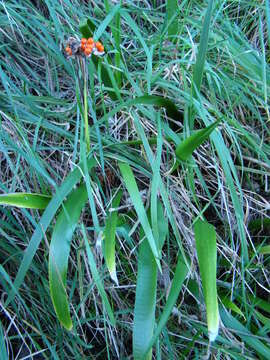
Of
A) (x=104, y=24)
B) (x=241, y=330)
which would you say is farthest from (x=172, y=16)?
(x=241, y=330)

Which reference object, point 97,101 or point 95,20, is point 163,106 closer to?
point 97,101

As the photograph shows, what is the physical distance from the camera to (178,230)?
1.06 metres

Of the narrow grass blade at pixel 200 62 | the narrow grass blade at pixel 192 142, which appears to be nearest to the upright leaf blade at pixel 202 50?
the narrow grass blade at pixel 200 62

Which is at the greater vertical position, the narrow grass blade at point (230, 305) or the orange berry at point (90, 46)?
the orange berry at point (90, 46)

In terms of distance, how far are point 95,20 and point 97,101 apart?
27cm

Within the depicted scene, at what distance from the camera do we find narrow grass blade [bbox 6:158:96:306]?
0.93m

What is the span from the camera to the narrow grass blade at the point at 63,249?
0.91m

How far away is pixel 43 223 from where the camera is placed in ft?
3.11

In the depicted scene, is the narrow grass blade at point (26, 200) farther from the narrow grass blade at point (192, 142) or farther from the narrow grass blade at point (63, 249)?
the narrow grass blade at point (192, 142)

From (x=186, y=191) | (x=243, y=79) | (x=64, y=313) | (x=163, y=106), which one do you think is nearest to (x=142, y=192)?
(x=186, y=191)

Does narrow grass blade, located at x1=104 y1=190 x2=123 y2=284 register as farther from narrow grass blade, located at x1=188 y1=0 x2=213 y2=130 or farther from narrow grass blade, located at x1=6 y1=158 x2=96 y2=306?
narrow grass blade, located at x1=188 y1=0 x2=213 y2=130

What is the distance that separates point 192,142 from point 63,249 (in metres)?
0.33

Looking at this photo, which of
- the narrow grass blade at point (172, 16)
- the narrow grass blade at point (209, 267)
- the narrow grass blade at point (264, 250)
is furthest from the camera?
the narrow grass blade at point (172, 16)

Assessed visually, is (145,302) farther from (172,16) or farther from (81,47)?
(172,16)
